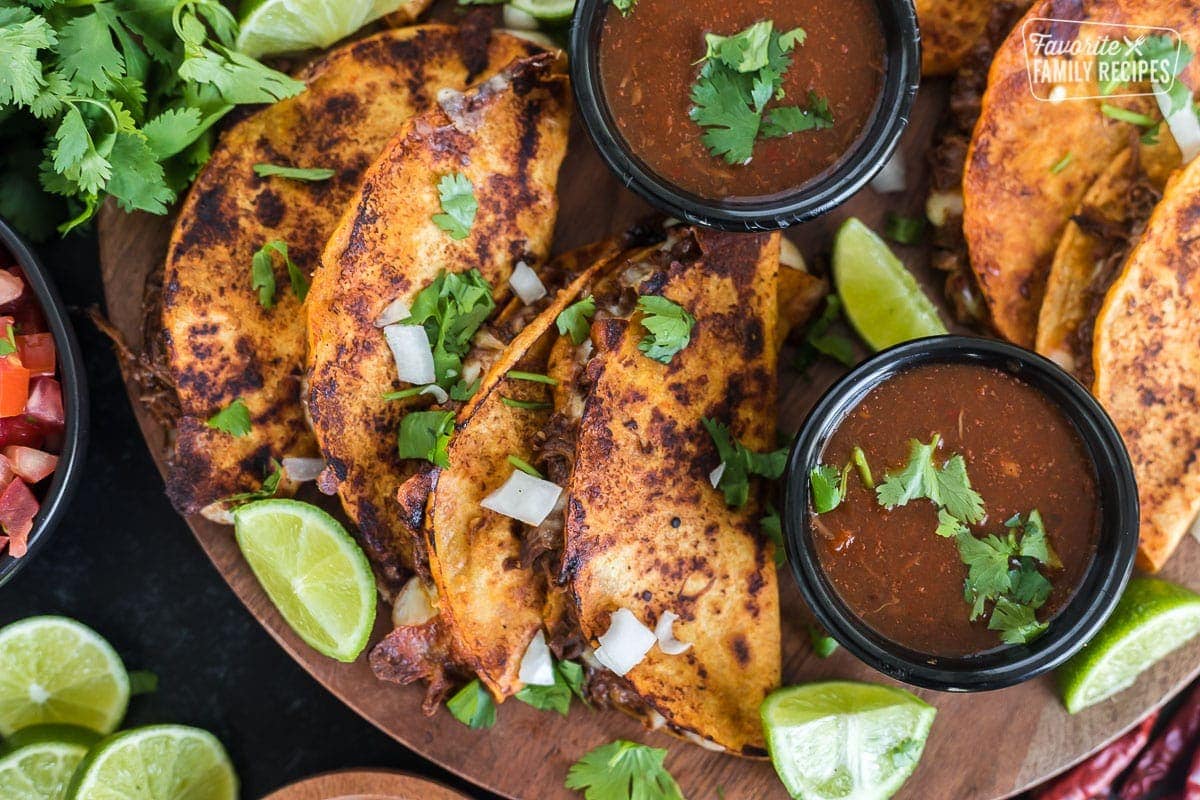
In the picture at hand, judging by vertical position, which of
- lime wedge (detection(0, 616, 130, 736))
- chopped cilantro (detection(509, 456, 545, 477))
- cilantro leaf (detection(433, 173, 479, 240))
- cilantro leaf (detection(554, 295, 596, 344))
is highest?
cilantro leaf (detection(433, 173, 479, 240))

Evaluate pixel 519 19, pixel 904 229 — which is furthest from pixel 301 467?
pixel 904 229

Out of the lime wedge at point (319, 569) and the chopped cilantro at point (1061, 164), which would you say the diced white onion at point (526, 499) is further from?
the chopped cilantro at point (1061, 164)

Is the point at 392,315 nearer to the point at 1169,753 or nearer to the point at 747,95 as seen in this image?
the point at 747,95

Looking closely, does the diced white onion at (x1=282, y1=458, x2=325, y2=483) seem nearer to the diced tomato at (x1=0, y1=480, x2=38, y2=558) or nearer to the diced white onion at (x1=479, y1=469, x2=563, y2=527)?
the diced white onion at (x1=479, y1=469, x2=563, y2=527)

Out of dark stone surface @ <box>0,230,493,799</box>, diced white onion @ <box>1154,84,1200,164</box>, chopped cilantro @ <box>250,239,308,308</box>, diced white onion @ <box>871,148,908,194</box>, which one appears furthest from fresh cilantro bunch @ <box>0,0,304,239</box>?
diced white onion @ <box>1154,84,1200,164</box>

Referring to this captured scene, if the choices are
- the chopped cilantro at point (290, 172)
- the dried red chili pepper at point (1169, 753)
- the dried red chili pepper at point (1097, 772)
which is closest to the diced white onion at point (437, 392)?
the chopped cilantro at point (290, 172)

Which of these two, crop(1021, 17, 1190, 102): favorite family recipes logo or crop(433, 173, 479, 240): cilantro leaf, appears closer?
crop(433, 173, 479, 240): cilantro leaf

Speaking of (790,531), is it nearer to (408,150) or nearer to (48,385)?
(408,150)
